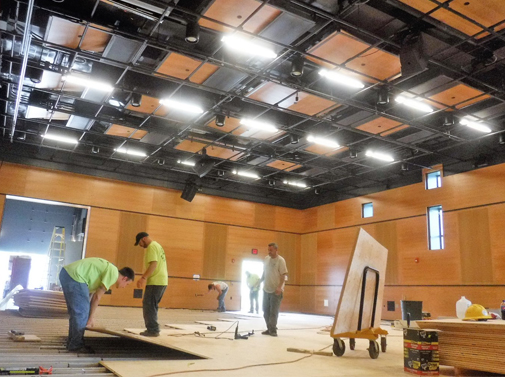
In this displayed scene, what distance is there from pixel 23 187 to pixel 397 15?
39.5ft

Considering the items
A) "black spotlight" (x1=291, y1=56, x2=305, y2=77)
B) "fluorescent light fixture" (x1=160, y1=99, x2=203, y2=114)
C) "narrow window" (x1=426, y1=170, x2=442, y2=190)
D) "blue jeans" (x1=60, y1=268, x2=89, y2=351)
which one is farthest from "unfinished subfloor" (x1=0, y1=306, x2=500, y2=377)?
"narrow window" (x1=426, y1=170, x2=442, y2=190)

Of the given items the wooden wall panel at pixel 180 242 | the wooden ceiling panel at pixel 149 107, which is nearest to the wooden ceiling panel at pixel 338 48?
the wooden ceiling panel at pixel 149 107

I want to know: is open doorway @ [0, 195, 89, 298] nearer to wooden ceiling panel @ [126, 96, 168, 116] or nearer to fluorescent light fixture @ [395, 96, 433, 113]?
wooden ceiling panel @ [126, 96, 168, 116]

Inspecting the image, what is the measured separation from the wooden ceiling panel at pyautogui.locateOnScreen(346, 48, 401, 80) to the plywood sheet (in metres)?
4.30

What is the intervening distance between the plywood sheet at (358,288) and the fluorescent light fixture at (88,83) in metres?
6.89

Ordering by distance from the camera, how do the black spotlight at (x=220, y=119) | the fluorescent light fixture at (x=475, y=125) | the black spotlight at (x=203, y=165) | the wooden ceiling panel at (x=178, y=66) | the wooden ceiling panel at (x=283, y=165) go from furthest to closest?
the black spotlight at (x=203, y=165)
the wooden ceiling panel at (x=283, y=165)
the black spotlight at (x=220, y=119)
the fluorescent light fixture at (x=475, y=125)
the wooden ceiling panel at (x=178, y=66)

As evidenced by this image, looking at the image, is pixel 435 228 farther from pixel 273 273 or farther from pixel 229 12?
pixel 229 12

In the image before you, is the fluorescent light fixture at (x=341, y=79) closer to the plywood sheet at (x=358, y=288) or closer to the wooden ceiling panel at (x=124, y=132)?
the plywood sheet at (x=358, y=288)

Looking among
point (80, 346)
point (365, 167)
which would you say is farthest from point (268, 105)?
point (80, 346)

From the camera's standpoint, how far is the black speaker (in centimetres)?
720

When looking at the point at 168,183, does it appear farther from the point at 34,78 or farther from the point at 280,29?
the point at 280,29

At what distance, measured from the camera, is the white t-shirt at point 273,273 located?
7153 mm

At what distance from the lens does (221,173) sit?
1557cm

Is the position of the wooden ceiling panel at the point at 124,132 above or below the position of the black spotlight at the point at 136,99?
above
